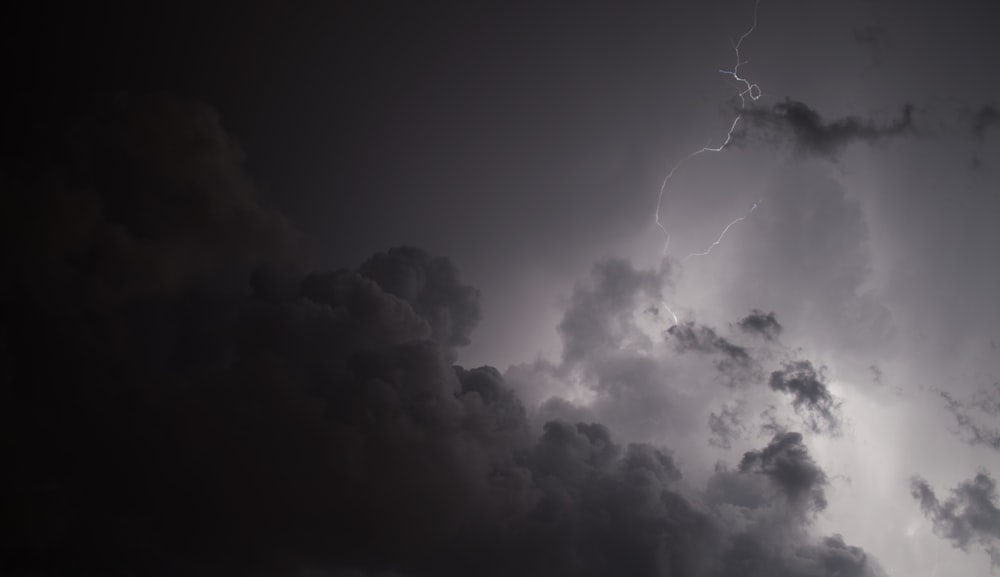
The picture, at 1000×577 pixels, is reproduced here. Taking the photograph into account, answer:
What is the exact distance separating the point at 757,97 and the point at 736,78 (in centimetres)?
438

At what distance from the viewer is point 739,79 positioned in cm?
8775

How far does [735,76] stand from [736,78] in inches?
18.6

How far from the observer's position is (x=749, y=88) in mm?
87000

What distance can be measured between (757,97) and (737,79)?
4118 millimetres

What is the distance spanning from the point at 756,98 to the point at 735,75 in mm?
4993

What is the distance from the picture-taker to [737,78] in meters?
87.9

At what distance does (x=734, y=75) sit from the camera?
292 ft

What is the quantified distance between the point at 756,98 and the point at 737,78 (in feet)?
14.0

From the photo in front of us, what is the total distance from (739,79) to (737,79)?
0.33 meters

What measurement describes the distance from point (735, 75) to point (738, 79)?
1.12 meters

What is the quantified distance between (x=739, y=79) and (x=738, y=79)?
0.14 metres

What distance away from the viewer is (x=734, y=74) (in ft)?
292

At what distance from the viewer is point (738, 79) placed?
87812 millimetres
